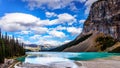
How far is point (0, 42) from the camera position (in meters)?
96.4

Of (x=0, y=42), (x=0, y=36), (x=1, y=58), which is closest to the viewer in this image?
(x=1, y=58)

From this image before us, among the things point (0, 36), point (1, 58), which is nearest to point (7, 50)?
point (0, 36)

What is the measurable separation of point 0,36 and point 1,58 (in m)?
29.1

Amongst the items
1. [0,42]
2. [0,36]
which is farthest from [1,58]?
[0,36]

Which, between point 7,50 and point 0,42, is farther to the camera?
point 7,50

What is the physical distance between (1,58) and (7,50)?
29404 millimetres

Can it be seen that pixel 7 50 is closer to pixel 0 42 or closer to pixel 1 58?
pixel 0 42

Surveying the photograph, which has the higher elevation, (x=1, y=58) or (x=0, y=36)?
(x=0, y=36)

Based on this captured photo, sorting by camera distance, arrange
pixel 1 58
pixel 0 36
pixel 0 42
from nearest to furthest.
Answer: pixel 1 58
pixel 0 42
pixel 0 36

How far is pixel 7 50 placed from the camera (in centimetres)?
10831

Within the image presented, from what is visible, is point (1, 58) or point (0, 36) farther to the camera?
point (0, 36)

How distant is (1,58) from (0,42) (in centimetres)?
1836

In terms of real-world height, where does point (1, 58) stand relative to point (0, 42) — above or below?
below

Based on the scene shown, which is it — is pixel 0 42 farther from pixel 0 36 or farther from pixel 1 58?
pixel 1 58
